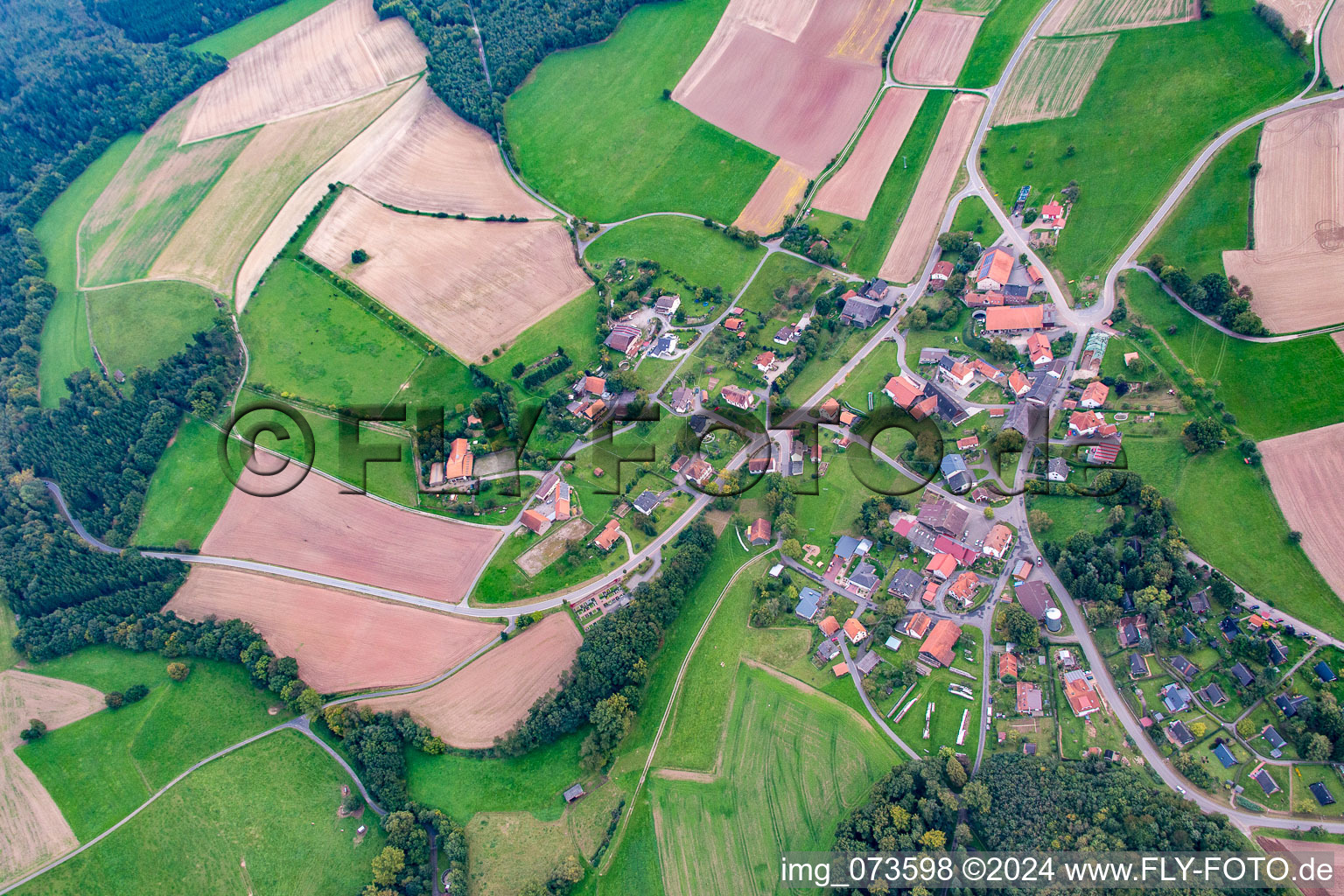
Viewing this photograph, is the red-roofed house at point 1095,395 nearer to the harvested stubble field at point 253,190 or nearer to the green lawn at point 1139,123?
the green lawn at point 1139,123

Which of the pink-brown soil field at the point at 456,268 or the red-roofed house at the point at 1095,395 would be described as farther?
the pink-brown soil field at the point at 456,268

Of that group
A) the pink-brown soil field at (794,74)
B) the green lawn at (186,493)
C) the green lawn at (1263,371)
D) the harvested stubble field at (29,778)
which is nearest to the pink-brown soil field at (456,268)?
the green lawn at (186,493)

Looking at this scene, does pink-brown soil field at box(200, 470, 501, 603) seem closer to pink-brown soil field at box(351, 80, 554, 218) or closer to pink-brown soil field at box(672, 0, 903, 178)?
pink-brown soil field at box(351, 80, 554, 218)

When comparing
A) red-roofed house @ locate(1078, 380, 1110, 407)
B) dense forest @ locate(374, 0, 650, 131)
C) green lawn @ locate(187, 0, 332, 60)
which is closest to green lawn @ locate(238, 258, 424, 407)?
dense forest @ locate(374, 0, 650, 131)

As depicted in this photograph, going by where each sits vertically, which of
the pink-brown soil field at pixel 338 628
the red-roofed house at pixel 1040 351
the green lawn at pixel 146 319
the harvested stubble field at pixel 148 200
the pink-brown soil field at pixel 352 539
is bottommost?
the pink-brown soil field at pixel 338 628

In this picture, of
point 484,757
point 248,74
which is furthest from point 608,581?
point 248,74

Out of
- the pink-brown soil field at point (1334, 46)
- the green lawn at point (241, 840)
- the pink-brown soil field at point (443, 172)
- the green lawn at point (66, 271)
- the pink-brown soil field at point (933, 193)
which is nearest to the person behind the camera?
the green lawn at point (241, 840)

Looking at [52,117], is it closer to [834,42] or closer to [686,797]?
[834,42]
